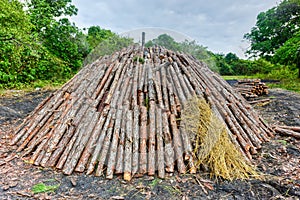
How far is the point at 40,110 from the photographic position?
394 centimetres

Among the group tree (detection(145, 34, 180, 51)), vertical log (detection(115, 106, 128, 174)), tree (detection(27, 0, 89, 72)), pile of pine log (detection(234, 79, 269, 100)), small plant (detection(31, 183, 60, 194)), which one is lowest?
small plant (detection(31, 183, 60, 194))

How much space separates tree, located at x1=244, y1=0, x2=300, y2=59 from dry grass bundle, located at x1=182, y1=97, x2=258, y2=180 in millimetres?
13271

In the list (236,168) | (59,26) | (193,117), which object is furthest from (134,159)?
(59,26)

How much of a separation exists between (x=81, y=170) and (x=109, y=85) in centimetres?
165

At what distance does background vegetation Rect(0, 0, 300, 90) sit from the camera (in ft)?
18.6

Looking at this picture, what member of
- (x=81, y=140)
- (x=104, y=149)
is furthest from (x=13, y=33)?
(x=104, y=149)

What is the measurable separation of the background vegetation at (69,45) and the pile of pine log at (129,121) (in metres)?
1.51

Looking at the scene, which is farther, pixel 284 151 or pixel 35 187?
pixel 284 151

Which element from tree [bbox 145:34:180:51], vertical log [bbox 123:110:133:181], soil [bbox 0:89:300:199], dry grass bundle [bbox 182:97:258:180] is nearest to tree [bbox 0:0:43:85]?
tree [bbox 145:34:180:51]

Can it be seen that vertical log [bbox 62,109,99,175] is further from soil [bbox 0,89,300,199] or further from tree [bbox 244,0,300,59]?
tree [bbox 244,0,300,59]

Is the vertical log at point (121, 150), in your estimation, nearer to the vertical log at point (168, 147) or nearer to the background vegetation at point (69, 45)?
→ the vertical log at point (168, 147)

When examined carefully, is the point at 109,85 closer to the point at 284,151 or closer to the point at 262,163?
the point at 262,163

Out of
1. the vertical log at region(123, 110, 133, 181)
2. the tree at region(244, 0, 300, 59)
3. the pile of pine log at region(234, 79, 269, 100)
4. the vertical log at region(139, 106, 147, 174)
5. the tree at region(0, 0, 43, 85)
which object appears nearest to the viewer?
the vertical log at region(123, 110, 133, 181)

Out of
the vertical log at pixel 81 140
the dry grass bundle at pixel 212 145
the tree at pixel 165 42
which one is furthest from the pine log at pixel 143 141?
the tree at pixel 165 42
